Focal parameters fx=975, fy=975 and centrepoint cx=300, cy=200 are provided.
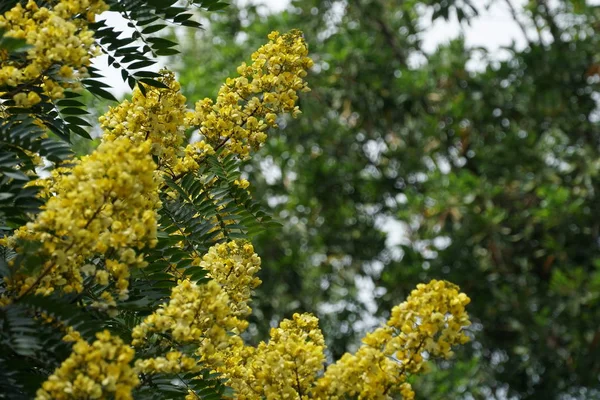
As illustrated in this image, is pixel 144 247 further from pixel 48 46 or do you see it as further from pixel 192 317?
pixel 48 46

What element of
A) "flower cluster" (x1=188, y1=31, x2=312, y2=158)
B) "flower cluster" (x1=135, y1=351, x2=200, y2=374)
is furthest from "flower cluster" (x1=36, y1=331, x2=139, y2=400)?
"flower cluster" (x1=188, y1=31, x2=312, y2=158)

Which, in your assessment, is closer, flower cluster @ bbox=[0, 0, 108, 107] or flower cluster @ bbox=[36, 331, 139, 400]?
flower cluster @ bbox=[36, 331, 139, 400]

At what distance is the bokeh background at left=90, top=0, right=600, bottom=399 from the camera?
374 inches

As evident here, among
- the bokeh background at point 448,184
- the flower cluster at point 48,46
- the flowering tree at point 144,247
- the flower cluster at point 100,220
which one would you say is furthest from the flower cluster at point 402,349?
the bokeh background at point 448,184

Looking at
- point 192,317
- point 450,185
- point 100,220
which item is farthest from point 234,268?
point 450,185

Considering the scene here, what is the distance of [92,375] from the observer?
6.46ft

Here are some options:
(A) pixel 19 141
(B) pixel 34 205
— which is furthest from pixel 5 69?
(B) pixel 34 205

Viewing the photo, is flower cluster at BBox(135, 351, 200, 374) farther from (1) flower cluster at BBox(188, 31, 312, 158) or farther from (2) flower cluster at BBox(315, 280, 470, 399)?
(1) flower cluster at BBox(188, 31, 312, 158)

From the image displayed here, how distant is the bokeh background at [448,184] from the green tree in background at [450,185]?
21mm

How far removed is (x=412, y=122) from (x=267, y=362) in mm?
8587

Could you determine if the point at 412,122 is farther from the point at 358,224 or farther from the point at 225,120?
the point at 225,120

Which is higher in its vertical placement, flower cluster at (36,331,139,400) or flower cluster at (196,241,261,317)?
flower cluster at (196,241,261,317)

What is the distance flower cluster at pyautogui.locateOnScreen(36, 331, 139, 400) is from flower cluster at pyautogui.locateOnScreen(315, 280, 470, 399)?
0.71 meters

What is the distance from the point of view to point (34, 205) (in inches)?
91.2
